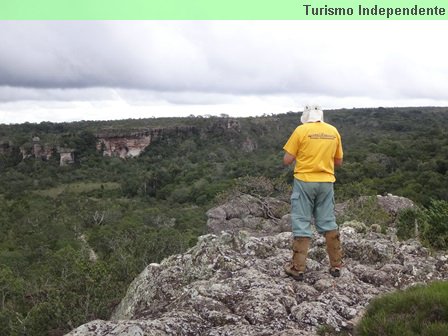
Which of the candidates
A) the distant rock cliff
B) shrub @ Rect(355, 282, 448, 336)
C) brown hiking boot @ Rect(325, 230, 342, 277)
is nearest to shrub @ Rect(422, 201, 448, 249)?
brown hiking boot @ Rect(325, 230, 342, 277)

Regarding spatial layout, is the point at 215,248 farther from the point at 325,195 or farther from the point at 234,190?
the point at 234,190

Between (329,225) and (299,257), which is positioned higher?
(329,225)

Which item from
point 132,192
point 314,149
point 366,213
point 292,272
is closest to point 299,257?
point 292,272

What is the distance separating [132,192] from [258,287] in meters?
71.0

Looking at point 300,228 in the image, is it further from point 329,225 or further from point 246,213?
point 246,213

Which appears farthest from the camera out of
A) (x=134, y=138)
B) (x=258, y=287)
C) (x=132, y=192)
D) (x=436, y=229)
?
(x=134, y=138)

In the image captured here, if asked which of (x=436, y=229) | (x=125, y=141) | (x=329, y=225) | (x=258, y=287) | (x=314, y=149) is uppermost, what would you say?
(x=314, y=149)

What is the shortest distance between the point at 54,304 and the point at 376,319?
10.0 meters

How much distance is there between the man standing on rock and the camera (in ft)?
18.9

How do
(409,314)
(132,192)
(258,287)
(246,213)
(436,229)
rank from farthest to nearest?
(132,192) < (246,213) < (436,229) < (258,287) < (409,314)

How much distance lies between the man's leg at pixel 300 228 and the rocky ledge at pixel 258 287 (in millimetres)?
178

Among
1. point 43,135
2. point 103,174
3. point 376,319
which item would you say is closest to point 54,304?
point 376,319

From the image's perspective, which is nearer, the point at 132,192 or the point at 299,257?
the point at 299,257

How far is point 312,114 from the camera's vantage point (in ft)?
19.2
